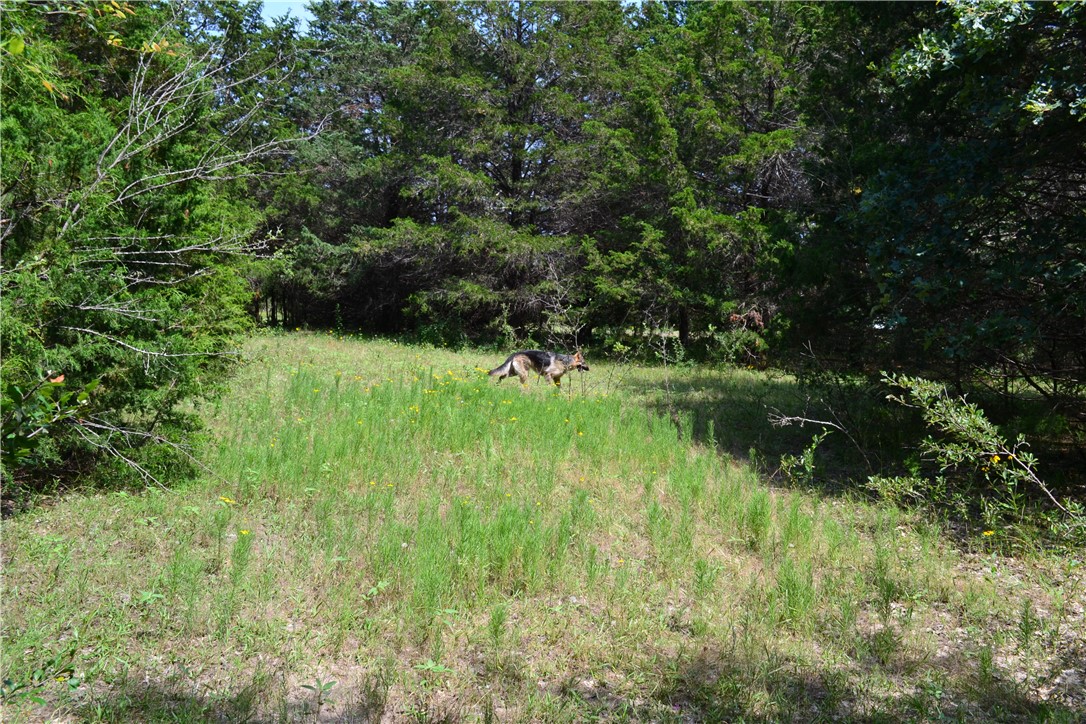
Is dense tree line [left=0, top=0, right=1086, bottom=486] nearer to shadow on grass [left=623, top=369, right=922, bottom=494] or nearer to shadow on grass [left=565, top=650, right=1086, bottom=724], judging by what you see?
shadow on grass [left=623, top=369, right=922, bottom=494]

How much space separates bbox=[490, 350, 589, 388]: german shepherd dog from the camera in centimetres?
1143

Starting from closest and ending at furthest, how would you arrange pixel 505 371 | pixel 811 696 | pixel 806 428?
1. pixel 811 696
2. pixel 806 428
3. pixel 505 371

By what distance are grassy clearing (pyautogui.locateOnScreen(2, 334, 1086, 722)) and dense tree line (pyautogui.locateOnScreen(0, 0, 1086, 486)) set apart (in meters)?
1.02

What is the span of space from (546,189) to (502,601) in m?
17.7

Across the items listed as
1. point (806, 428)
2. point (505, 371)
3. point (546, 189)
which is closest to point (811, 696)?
point (806, 428)

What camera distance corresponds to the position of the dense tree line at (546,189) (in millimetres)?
4992

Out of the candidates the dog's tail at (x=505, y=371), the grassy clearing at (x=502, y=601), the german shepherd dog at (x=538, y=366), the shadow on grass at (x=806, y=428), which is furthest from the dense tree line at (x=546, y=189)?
the dog's tail at (x=505, y=371)

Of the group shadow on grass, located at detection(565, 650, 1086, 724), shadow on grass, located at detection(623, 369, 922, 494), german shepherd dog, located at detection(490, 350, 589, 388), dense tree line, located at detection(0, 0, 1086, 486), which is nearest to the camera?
shadow on grass, located at detection(565, 650, 1086, 724)

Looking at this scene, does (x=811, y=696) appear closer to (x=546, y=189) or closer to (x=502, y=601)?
(x=502, y=601)

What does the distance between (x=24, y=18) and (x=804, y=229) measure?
8.24m

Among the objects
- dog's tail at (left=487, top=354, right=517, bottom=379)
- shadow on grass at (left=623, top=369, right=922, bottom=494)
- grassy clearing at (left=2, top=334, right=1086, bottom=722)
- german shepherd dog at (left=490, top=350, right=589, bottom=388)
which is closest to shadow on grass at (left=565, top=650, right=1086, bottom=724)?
grassy clearing at (left=2, top=334, right=1086, bottom=722)

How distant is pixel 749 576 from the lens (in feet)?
16.0

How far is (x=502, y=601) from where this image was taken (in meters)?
4.34

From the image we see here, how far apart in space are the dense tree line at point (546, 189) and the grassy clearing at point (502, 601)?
1019mm
